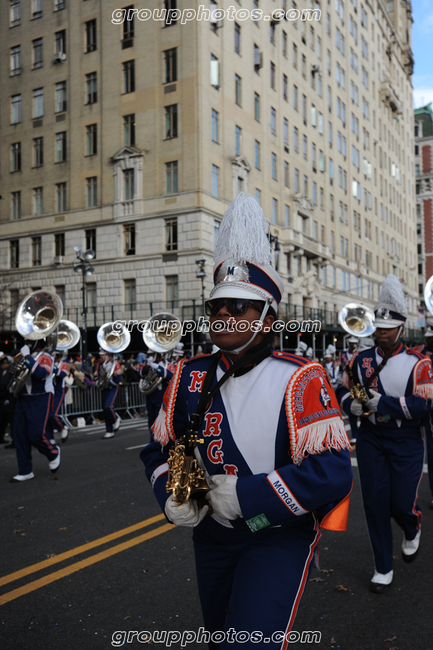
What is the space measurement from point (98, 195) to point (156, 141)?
5.01 metres

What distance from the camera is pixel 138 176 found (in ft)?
109

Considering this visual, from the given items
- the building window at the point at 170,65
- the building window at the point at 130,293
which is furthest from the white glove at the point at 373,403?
the building window at the point at 170,65

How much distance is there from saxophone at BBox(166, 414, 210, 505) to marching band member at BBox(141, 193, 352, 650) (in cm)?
5

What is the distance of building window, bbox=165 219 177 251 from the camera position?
32.2 meters

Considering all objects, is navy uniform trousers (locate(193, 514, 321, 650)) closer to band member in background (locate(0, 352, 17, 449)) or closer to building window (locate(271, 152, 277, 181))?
band member in background (locate(0, 352, 17, 449))

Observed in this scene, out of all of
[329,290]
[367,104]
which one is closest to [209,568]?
[329,290]

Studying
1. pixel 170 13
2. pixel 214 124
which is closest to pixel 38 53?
pixel 170 13

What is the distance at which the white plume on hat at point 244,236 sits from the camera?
8.87 feet

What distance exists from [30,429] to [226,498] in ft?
22.5

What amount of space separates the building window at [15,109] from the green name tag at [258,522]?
4164 centimetres

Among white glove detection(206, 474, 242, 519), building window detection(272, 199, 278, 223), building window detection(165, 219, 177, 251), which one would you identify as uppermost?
building window detection(272, 199, 278, 223)

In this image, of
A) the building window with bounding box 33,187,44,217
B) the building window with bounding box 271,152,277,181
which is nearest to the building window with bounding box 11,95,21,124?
the building window with bounding box 33,187,44,217

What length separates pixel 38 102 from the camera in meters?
38.1

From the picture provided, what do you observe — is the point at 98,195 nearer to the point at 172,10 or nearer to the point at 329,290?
the point at 172,10
